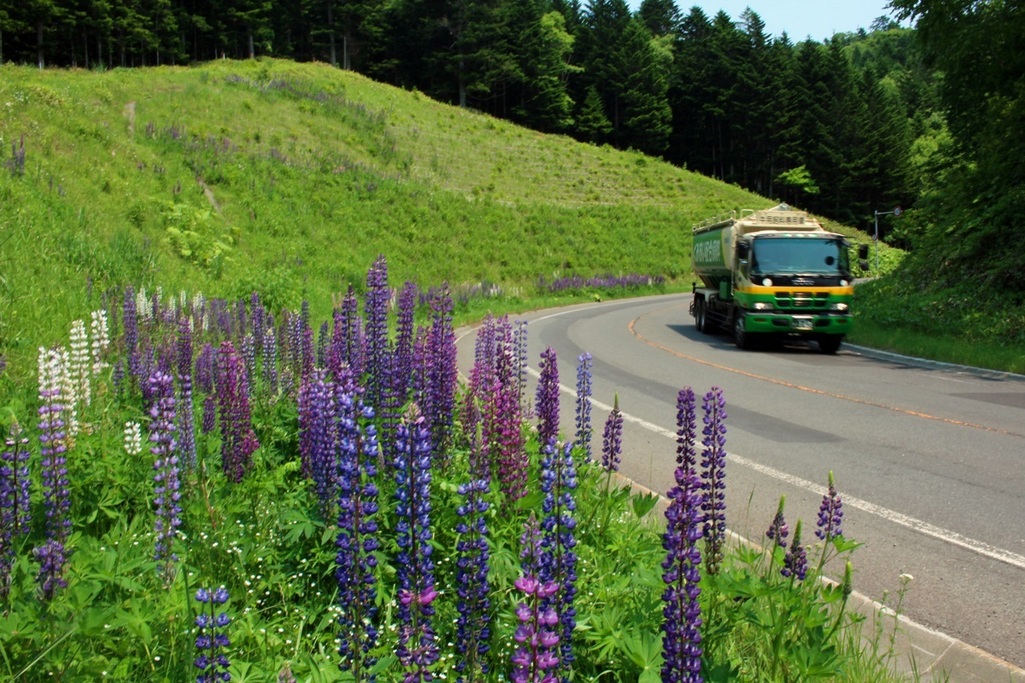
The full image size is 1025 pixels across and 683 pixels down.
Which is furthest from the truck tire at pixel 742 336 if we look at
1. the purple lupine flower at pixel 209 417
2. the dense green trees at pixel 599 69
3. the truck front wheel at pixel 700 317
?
the dense green trees at pixel 599 69

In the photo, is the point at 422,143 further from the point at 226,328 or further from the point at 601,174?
the point at 226,328

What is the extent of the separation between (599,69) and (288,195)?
63829 mm

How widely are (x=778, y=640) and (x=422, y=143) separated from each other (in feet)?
173

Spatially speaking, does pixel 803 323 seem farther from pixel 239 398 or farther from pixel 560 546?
pixel 560 546

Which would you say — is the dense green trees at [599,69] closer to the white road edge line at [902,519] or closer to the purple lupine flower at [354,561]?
the white road edge line at [902,519]

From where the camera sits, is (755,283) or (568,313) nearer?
(755,283)

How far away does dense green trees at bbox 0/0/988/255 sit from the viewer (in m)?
72.8

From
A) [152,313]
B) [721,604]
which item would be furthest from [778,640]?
[152,313]

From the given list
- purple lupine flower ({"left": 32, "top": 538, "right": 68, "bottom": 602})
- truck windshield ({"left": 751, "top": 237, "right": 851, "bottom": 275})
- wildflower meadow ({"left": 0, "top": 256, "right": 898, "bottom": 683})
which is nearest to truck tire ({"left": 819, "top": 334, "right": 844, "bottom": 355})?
truck windshield ({"left": 751, "top": 237, "right": 851, "bottom": 275})

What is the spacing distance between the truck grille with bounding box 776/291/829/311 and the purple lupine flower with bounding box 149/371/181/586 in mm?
15967

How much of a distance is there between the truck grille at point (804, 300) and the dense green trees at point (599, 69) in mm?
60456

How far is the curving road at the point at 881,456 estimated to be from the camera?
4.85 meters

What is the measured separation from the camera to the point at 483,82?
7675cm

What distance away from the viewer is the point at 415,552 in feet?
7.64
